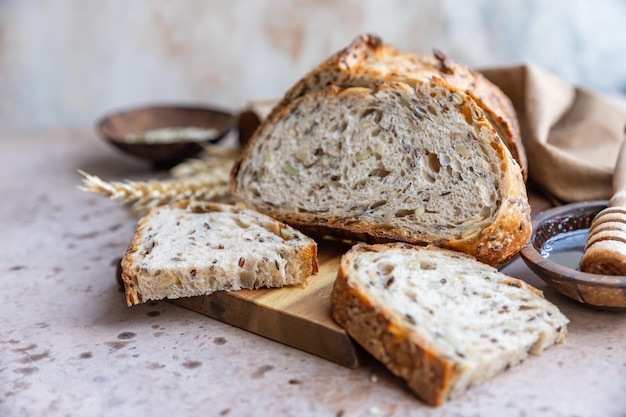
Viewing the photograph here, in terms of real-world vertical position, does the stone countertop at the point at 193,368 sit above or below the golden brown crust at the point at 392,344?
below

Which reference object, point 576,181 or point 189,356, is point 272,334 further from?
point 576,181

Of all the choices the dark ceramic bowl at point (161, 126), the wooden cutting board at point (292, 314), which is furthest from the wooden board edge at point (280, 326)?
the dark ceramic bowl at point (161, 126)

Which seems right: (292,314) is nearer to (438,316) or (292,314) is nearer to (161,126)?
(438,316)

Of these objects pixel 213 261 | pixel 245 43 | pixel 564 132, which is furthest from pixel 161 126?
pixel 564 132

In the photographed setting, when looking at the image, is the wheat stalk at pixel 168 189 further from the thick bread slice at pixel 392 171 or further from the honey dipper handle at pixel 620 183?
the honey dipper handle at pixel 620 183

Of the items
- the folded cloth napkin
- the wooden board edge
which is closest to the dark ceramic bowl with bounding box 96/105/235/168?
the wooden board edge

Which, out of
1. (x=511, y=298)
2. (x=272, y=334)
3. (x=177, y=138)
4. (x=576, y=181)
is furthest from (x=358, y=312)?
(x=177, y=138)

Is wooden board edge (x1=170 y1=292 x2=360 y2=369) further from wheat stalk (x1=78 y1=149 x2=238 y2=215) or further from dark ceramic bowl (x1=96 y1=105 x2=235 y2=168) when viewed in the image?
dark ceramic bowl (x1=96 y1=105 x2=235 y2=168)
